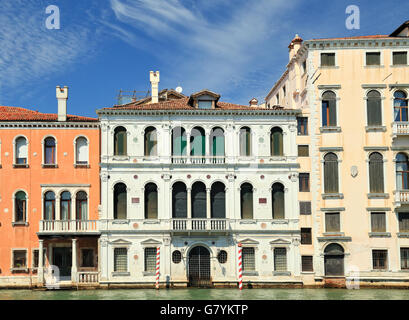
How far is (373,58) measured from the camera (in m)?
32.5

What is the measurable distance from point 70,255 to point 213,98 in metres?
13.6

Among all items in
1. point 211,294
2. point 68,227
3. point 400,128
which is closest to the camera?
point 211,294

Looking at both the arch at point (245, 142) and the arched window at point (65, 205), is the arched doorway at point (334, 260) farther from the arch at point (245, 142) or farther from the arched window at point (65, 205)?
the arched window at point (65, 205)

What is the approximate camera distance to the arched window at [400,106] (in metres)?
32.2

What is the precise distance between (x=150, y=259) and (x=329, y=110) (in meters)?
14.8

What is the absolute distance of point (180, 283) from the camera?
31.0 m

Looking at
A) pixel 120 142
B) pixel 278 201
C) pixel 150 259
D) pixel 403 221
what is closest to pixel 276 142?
pixel 278 201

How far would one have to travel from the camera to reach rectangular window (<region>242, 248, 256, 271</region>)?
31594mm

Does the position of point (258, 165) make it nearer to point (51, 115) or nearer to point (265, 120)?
point (265, 120)

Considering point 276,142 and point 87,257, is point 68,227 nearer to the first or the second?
point 87,257

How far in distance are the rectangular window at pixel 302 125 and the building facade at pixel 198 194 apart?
0.45 meters

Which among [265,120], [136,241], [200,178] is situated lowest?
[136,241]

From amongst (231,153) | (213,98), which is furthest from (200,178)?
(213,98)
